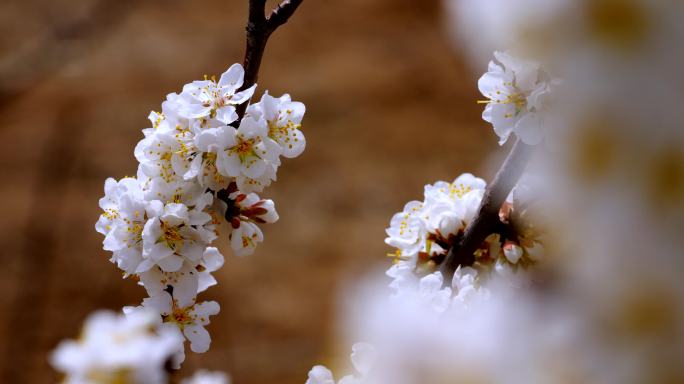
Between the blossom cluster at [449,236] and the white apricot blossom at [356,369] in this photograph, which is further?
the blossom cluster at [449,236]

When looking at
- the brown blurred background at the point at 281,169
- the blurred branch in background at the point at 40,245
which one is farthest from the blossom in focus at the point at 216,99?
the blurred branch in background at the point at 40,245

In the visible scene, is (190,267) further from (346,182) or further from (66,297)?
(346,182)

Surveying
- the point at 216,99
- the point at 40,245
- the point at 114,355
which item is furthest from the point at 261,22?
the point at 40,245

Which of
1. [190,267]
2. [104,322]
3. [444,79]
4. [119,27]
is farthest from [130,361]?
[119,27]

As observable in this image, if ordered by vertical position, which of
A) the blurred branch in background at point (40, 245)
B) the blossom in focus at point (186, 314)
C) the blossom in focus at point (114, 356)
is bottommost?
the blossom in focus at point (114, 356)

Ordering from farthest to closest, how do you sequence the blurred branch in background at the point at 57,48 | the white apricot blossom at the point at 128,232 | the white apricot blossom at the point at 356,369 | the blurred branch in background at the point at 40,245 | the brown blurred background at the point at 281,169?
the blurred branch in background at the point at 57,48, the brown blurred background at the point at 281,169, the blurred branch in background at the point at 40,245, the white apricot blossom at the point at 128,232, the white apricot blossom at the point at 356,369

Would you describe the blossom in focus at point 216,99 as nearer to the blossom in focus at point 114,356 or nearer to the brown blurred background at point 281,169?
the blossom in focus at point 114,356

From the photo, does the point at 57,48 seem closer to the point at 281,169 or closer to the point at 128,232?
the point at 281,169

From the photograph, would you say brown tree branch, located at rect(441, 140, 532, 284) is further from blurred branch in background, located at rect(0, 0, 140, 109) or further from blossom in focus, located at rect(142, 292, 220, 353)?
blurred branch in background, located at rect(0, 0, 140, 109)

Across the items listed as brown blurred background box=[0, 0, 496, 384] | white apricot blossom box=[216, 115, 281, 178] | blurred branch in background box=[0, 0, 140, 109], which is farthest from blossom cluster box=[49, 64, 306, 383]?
blurred branch in background box=[0, 0, 140, 109]
